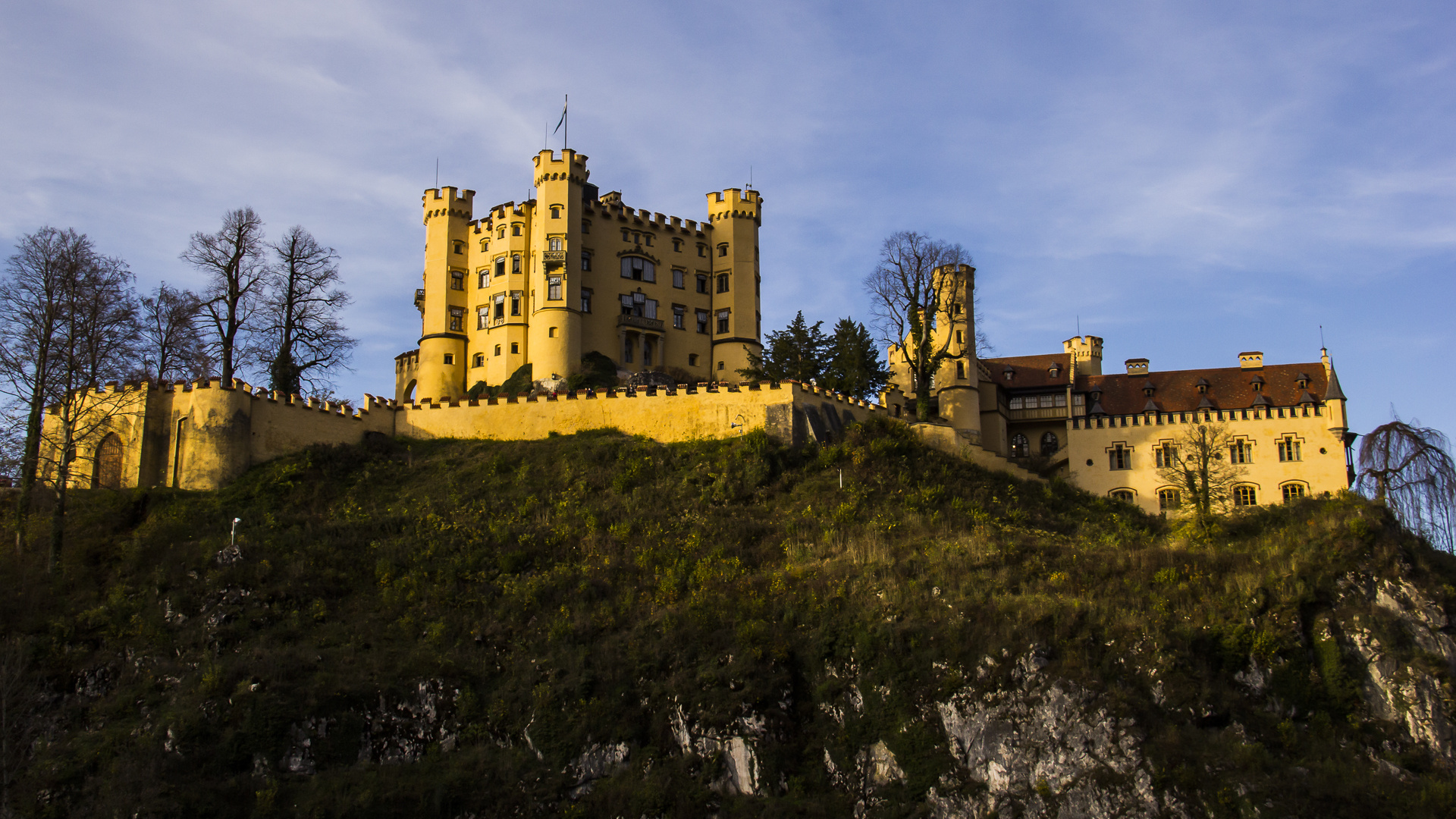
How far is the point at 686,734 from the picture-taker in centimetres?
3300

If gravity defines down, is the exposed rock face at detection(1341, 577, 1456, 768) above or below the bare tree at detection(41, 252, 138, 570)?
below

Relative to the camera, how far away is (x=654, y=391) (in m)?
51.6

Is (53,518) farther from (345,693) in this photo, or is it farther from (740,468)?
(740,468)

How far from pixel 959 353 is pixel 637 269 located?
58.3 feet

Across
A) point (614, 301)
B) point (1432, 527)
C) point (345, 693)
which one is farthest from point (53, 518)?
point (1432, 527)

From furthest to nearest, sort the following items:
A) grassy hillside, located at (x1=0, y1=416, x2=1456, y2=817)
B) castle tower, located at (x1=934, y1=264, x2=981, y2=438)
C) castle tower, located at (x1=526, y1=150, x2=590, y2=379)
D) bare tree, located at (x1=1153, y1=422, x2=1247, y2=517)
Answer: castle tower, located at (x1=526, y1=150, x2=590, y2=379)
castle tower, located at (x1=934, y1=264, x2=981, y2=438)
bare tree, located at (x1=1153, y1=422, x2=1247, y2=517)
grassy hillside, located at (x1=0, y1=416, x2=1456, y2=817)

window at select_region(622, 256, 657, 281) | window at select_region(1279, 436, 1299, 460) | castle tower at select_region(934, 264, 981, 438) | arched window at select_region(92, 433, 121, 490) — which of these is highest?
window at select_region(622, 256, 657, 281)

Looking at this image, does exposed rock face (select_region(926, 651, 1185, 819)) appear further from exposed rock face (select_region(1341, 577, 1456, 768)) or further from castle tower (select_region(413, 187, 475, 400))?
castle tower (select_region(413, 187, 475, 400))

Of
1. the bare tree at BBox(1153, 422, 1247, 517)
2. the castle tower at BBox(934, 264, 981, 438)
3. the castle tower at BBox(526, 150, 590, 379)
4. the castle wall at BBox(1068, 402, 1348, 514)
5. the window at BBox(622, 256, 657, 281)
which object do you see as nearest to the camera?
the bare tree at BBox(1153, 422, 1247, 517)

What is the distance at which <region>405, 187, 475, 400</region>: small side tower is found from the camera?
6381 centimetres

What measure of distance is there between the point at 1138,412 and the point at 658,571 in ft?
97.1

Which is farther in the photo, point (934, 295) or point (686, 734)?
point (934, 295)

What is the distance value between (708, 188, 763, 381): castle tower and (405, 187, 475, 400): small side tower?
13447 mm

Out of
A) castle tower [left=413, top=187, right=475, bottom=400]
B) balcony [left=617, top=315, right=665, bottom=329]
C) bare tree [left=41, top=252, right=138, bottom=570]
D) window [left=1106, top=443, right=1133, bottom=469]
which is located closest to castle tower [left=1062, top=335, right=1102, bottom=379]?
window [left=1106, top=443, right=1133, bottom=469]
